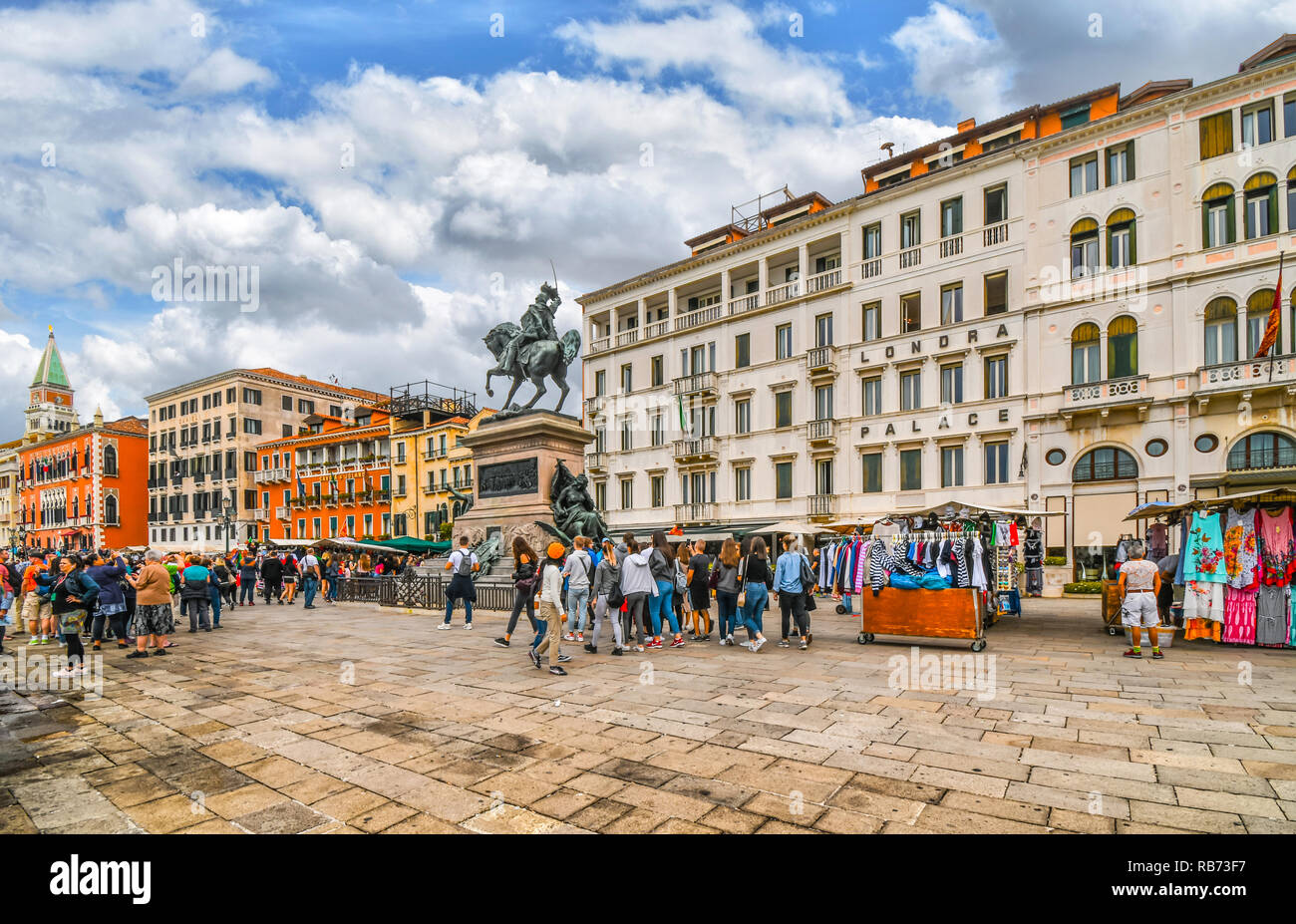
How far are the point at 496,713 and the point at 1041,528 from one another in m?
25.3

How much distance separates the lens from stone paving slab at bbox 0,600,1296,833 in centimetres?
430

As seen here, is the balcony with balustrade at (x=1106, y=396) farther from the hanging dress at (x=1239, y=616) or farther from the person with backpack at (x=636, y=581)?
the person with backpack at (x=636, y=581)

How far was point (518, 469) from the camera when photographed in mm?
18797

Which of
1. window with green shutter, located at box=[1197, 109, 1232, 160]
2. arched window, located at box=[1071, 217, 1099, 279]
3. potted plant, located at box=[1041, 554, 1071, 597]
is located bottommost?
potted plant, located at box=[1041, 554, 1071, 597]

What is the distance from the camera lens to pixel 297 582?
27.1 m

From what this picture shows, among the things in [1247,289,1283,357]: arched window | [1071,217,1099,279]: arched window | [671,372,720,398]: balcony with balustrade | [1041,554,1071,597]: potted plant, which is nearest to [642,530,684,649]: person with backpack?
[1041,554,1071,597]: potted plant

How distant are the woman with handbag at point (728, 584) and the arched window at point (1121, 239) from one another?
2327 centimetres

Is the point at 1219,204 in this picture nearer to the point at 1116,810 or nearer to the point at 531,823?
the point at 1116,810

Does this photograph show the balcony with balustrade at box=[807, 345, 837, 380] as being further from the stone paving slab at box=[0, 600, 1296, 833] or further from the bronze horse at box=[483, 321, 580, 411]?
the stone paving slab at box=[0, 600, 1296, 833]

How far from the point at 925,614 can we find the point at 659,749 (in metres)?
6.94

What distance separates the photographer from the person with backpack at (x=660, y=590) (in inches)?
447

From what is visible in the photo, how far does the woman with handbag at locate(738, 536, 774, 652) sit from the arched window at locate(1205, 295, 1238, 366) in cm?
2164

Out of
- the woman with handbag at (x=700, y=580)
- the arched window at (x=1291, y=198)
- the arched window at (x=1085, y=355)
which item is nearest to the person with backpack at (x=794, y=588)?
the woman with handbag at (x=700, y=580)

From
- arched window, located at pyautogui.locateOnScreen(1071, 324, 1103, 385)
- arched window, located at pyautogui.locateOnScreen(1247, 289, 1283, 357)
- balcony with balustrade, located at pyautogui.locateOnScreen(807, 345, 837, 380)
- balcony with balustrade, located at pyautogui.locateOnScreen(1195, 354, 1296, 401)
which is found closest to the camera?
balcony with balustrade, located at pyautogui.locateOnScreen(1195, 354, 1296, 401)
